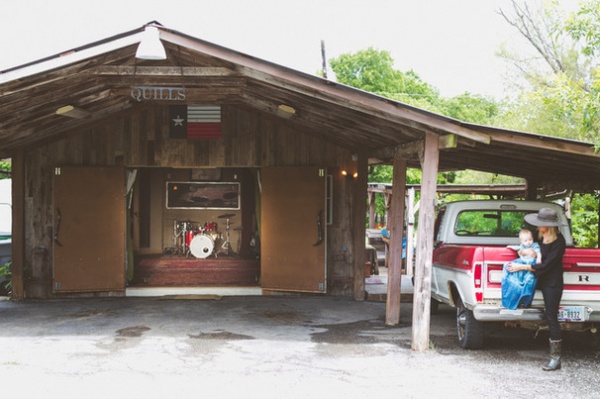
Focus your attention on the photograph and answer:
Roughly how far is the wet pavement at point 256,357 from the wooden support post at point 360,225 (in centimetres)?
134

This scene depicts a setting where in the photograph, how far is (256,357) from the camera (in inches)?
290

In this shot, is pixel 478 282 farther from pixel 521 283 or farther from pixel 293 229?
pixel 293 229

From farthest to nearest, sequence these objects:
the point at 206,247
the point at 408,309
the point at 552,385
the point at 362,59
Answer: the point at 362,59 → the point at 206,247 → the point at 408,309 → the point at 552,385

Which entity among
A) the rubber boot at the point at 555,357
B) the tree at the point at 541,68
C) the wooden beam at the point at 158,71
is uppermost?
the tree at the point at 541,68

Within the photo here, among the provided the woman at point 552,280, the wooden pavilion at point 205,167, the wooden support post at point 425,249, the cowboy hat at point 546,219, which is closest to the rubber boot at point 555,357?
the woman at point 552,280

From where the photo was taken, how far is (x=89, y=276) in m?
12.1

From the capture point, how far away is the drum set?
49.5 ft

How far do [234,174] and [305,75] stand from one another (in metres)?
8.72

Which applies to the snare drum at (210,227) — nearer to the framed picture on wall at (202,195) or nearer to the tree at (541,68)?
the framed picture on wall at (202,195)

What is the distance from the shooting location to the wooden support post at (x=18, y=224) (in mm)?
11977

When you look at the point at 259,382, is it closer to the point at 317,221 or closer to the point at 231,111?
the point at 317,221

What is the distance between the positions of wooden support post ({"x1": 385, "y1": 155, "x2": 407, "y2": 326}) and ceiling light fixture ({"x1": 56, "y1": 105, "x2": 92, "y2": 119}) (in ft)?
16.5

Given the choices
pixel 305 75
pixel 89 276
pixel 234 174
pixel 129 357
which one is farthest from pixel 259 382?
pixel 234 174

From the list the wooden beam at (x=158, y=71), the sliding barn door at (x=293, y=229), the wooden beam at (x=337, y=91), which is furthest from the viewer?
the sliding barn door at (x=293, y=229)
